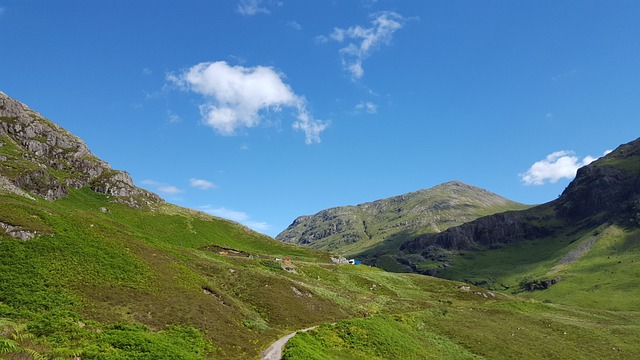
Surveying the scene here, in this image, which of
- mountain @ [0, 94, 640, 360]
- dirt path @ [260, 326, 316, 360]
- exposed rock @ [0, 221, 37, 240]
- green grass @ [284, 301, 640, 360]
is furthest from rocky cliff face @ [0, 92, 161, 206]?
green grass @ [284, 301, 640, 360]

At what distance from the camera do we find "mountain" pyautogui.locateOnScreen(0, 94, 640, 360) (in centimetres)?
2927

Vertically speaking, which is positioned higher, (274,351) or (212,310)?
(212,310)

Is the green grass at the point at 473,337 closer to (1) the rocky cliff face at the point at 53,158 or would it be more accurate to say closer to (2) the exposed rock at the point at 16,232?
(2) the exposed rock at the point at 16,232

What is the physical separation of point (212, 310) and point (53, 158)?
12619cm

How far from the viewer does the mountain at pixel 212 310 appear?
29.3 metres

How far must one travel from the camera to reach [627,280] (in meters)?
190

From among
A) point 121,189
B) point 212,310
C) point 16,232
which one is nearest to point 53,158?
point 121,189

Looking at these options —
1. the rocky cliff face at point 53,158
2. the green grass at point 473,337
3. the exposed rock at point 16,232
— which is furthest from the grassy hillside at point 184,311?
the rocky cliff face at point 53,158

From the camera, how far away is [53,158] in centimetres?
13625

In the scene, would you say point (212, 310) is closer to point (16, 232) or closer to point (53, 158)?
point (16, 232)

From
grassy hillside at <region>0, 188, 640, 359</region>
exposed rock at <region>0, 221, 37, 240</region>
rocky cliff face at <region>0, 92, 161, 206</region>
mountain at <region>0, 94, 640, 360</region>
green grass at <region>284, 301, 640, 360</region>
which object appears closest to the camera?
grassy hillside at <region>0, 188, 640, 359</region>

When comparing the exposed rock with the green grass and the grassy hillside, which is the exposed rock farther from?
the green grass

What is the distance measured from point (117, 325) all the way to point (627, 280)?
23297cm

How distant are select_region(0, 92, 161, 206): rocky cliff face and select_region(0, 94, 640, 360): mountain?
8144 millimetres
